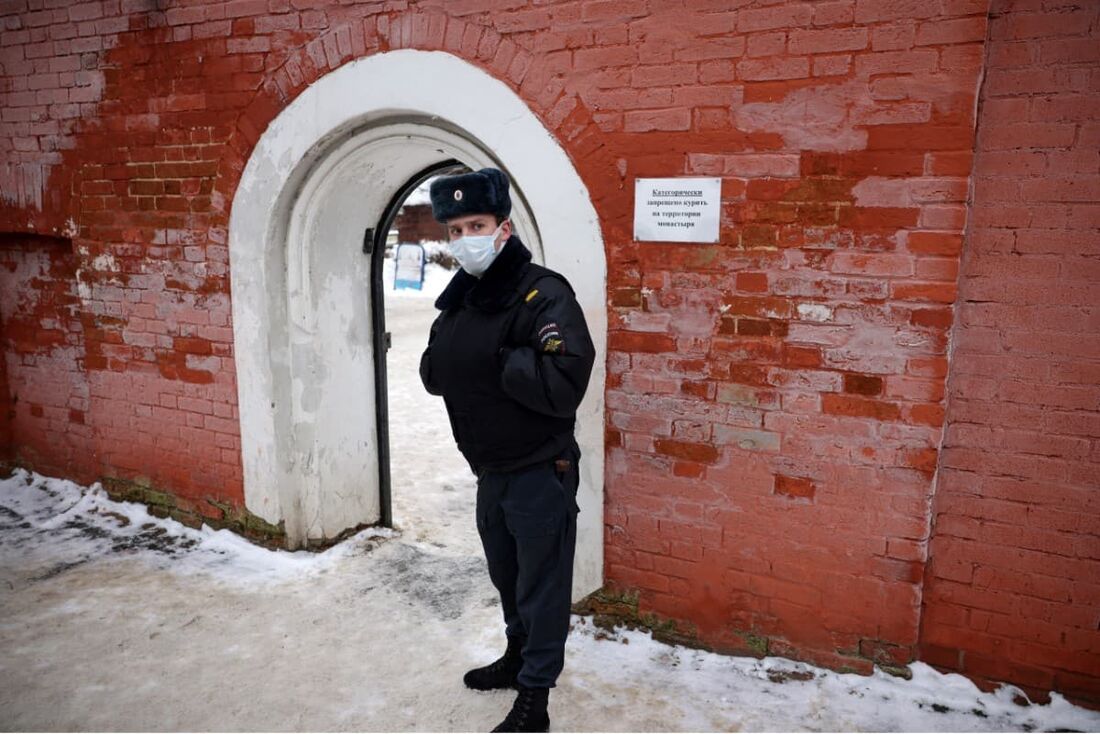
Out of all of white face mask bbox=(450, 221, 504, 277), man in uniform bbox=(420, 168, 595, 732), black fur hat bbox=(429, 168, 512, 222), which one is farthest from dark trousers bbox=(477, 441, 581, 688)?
black fur hat bbox=(429, 168, 512, 222)

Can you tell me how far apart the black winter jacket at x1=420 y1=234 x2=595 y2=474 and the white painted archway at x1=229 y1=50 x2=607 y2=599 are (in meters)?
0.57

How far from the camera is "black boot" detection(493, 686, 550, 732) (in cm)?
248

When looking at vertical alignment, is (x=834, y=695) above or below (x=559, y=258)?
below

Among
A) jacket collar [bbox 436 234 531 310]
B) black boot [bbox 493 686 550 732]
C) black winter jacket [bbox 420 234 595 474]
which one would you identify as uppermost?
jacket collar [bbox 436 234 531 310]

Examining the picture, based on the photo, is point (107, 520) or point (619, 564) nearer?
point (619, 564)

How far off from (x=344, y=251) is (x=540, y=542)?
7.40 feet

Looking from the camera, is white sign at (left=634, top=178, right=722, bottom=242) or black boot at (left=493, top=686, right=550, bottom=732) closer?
black boot at (left=493, top=686, right=550, bottom=732)

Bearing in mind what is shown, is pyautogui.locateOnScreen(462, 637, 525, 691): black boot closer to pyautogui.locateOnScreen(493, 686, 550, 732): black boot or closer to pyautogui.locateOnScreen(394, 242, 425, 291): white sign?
pyautogui.locateOnScreen(493, 686, 550, 732): black boot

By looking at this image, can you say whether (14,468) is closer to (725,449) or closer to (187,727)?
(187,727)

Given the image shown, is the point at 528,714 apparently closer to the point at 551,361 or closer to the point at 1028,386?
the point at 551,361

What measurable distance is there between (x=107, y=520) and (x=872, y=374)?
427 centimetres

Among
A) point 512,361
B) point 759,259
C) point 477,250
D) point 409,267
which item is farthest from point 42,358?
point 409,267

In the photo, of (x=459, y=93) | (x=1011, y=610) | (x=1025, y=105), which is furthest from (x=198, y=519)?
(x=1025, y=105)

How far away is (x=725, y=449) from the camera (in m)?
2.83
